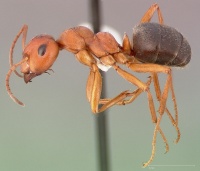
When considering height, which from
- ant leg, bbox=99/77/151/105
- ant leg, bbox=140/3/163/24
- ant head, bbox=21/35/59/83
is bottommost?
ant leg, bbox=99/77/151/105

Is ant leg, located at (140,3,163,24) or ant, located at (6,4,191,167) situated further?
ant leg, located at (140,3,163,24)

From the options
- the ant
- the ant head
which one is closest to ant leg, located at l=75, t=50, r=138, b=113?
the ant

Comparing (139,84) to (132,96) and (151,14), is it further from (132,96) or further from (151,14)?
(151,14)

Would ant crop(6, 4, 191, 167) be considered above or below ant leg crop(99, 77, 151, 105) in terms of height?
above

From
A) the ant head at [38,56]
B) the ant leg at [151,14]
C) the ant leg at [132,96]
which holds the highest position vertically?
the ant leg at [151,14]

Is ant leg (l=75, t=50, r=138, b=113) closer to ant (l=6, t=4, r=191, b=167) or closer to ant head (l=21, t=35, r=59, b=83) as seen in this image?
ant (l=6, t=4, r=191, b=167)

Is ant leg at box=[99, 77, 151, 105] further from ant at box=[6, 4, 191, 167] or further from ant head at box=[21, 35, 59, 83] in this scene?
ant head at box=[21, 35, 59, 83]

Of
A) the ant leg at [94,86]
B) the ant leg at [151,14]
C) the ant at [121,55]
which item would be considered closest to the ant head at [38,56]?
the ant at [121,55]

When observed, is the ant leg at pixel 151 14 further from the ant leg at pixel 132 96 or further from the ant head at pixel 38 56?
the ant head at pixel 38 56
